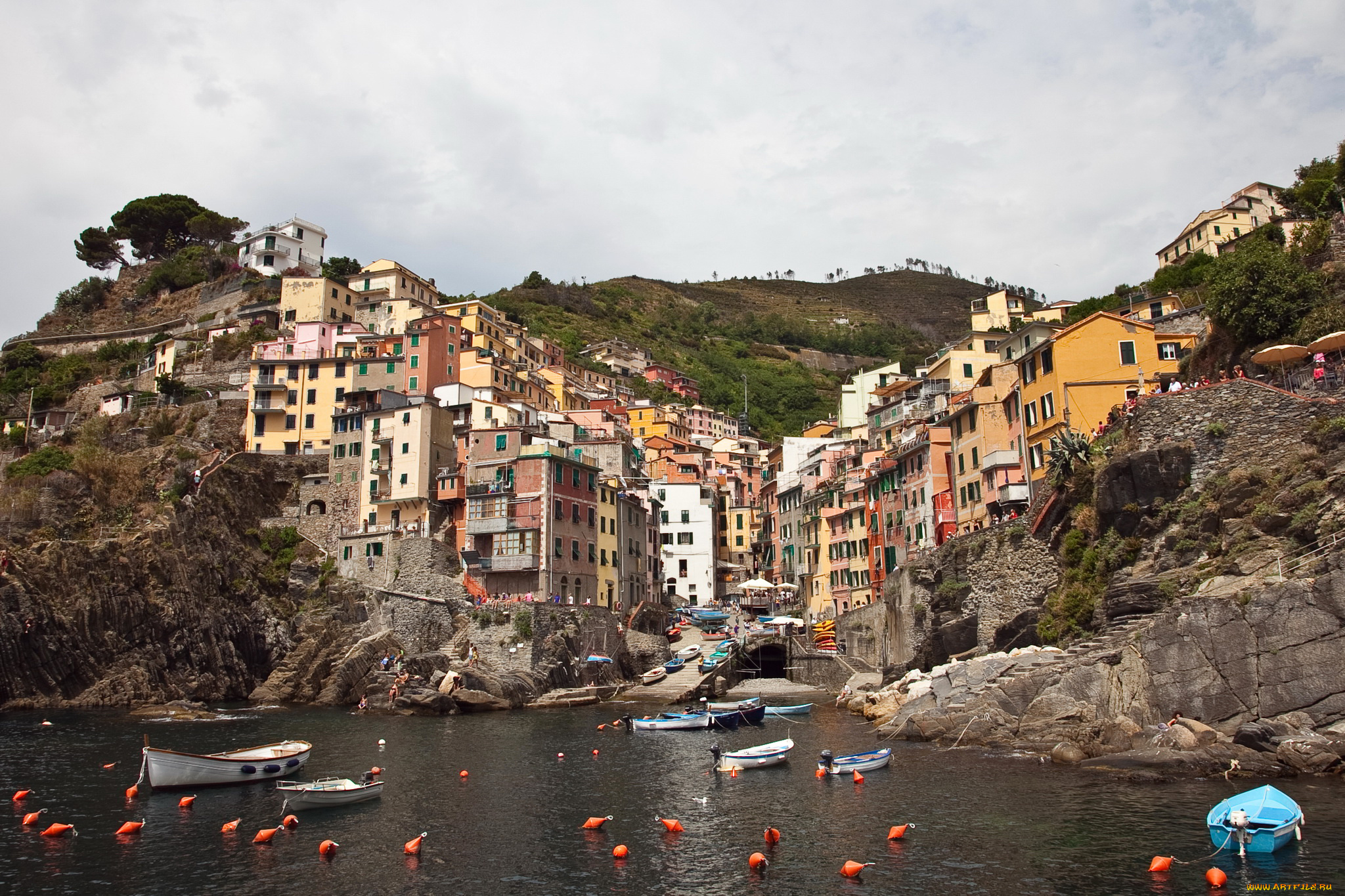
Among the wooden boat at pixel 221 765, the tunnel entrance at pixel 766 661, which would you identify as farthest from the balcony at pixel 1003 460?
the wooden boat at pixel 221 765

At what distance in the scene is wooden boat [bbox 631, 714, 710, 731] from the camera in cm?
5094

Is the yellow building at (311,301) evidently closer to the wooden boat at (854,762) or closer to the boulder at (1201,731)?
the wooden boat at (854,762)

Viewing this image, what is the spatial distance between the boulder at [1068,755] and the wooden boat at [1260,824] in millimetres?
10744

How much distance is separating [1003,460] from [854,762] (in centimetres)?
2527

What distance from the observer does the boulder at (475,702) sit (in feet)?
192

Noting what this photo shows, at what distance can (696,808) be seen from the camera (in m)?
31.4

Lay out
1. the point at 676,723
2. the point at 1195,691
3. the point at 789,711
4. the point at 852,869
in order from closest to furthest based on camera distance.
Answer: the point at 852,869
the point at 1195,691
the point at 676,723
the point at 789,711

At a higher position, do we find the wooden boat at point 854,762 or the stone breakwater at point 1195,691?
the stone breakwater at point 1195,691

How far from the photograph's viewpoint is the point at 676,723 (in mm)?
51125

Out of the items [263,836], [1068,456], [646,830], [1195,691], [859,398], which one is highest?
[859,398]

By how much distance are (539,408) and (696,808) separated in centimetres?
7134

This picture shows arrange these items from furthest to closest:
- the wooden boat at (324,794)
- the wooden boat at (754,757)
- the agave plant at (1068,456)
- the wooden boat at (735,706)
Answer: the wooden boat at (735,706)
the agave plant at (1068,456)
the wooden boat at (754,757)
the wooden boat at (324,794)

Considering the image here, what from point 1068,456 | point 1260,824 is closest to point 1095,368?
point 1068,456

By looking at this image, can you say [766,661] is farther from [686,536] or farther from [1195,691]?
[1195,691]
